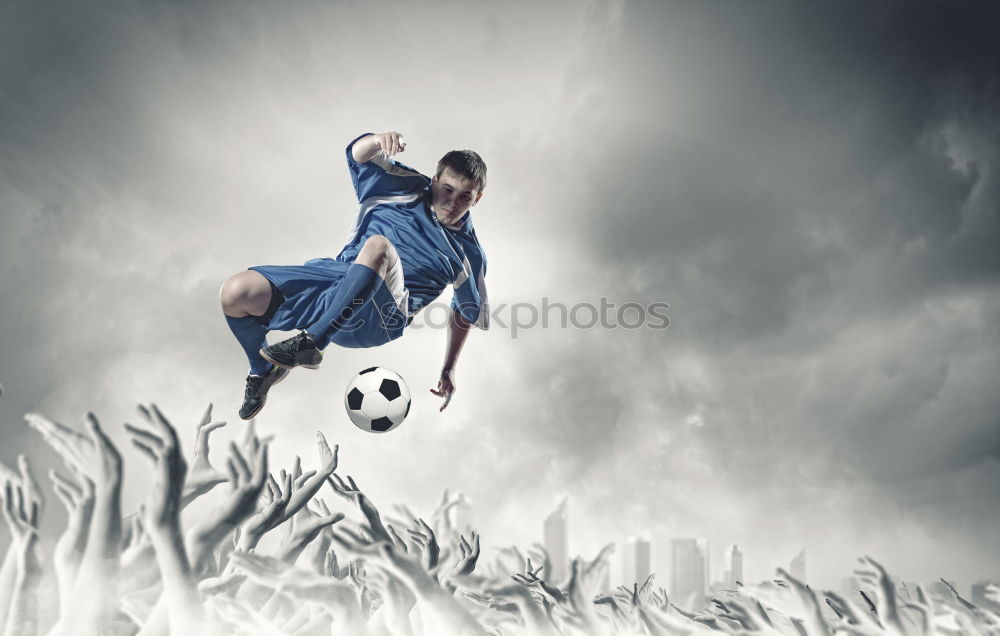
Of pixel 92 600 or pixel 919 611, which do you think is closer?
pixel 919 611

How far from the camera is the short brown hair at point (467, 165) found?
21.3 ft

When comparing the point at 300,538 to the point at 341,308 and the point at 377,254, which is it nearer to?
the point at 341,308

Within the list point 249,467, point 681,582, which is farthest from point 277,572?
point 681,582

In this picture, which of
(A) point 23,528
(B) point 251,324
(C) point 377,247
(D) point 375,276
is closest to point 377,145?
(C) point 377,247

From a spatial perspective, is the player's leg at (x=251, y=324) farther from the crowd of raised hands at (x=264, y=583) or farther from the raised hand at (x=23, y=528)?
the raised hand at (x=23, y=528)

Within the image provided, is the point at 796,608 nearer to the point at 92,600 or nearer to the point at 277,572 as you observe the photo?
the point at 277,572

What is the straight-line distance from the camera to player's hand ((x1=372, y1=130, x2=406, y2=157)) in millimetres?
6328

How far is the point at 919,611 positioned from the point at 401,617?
3.77 metres

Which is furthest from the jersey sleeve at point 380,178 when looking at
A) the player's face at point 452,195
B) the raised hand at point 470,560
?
the raised hand at point 470,560

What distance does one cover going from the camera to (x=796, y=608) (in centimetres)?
445

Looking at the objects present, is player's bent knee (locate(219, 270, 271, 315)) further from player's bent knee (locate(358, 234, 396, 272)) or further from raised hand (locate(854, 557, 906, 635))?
raised hand (locate(854, 557, 906, 635))

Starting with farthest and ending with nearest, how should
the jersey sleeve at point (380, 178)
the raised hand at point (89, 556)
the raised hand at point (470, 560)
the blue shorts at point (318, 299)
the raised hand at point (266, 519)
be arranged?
the jersey sleeve at point (380, 178) < the blue shorts at point (318, 299) < the raised hand at point (266, 519) < the raised hand at point (470, 560) < the raised hand at point (89, 556)

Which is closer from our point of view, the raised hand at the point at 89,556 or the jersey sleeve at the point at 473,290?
the raised hand at the point at 89,556

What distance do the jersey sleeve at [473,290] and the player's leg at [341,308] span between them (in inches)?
52.6
